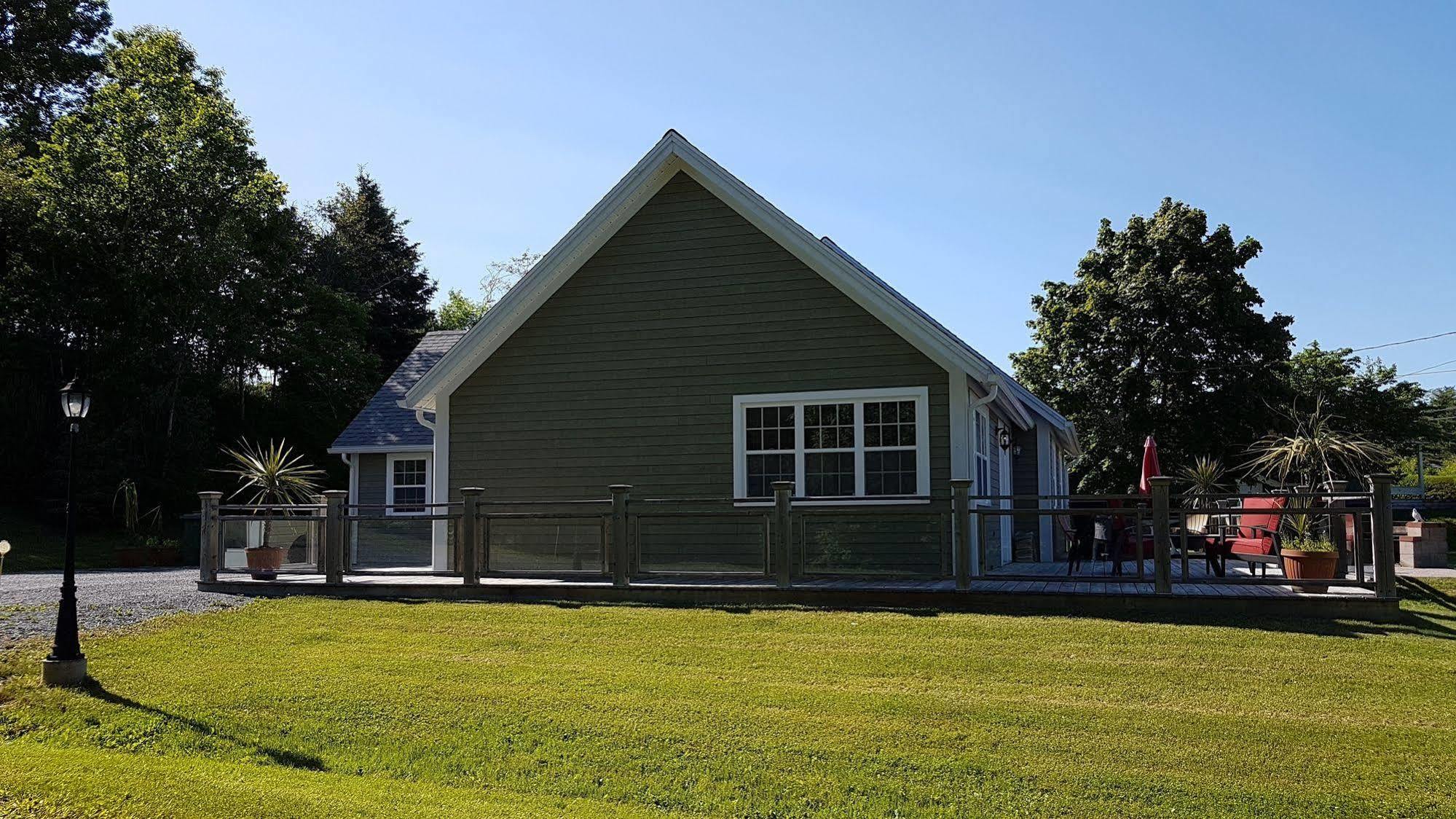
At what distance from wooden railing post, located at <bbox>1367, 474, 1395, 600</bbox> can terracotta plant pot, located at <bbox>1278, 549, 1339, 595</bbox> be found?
40 cm

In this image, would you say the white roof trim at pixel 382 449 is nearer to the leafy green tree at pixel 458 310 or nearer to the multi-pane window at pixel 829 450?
the multi-pane window at pixel 829 450

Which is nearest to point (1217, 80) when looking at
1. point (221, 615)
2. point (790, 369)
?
point (790, 369)

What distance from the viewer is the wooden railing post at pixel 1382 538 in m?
9.80

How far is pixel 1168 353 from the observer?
29.4m

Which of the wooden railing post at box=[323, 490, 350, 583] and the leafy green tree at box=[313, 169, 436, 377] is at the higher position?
the leafy green tree at box=[313, 169, 436, 377]

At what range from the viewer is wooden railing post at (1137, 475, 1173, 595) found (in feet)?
33.7

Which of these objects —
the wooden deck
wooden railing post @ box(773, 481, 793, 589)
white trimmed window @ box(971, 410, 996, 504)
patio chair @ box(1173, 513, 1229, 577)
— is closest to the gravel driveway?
the wooden deck

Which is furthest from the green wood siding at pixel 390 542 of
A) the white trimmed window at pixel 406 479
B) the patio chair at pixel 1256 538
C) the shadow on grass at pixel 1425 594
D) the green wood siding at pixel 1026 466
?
the shadow on grass at pixel 1425 594

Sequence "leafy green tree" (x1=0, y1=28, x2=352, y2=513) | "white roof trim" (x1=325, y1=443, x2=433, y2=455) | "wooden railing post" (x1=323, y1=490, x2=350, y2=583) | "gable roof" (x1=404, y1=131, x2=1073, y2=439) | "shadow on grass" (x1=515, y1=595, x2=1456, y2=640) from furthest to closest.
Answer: "leafy green tree" (x1=0, y1=28, x2=352, y2=513) < "white roof trim" (x1=325, y1=443, x2=433, y2=455) < "wooden railing post" (x1=323, y1=490, x2=350, y2=583) < "gable roof" (x1=404, y1=131, x2=1073, y2=439) < "shadow on grass" (x1=515, y1=595, x2=1456, y2=640)

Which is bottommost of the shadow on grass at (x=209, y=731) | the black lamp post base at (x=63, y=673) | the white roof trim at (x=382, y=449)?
the shadow on grass at (x=209, y=731)

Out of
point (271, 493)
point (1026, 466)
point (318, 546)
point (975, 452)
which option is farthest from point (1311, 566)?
point (271, 493)

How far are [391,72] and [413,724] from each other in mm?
9289

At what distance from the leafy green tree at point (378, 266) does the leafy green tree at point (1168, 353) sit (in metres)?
28.2

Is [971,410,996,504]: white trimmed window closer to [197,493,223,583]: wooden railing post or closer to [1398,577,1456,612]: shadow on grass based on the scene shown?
[1398,577,1456,612]: shadow on grass
